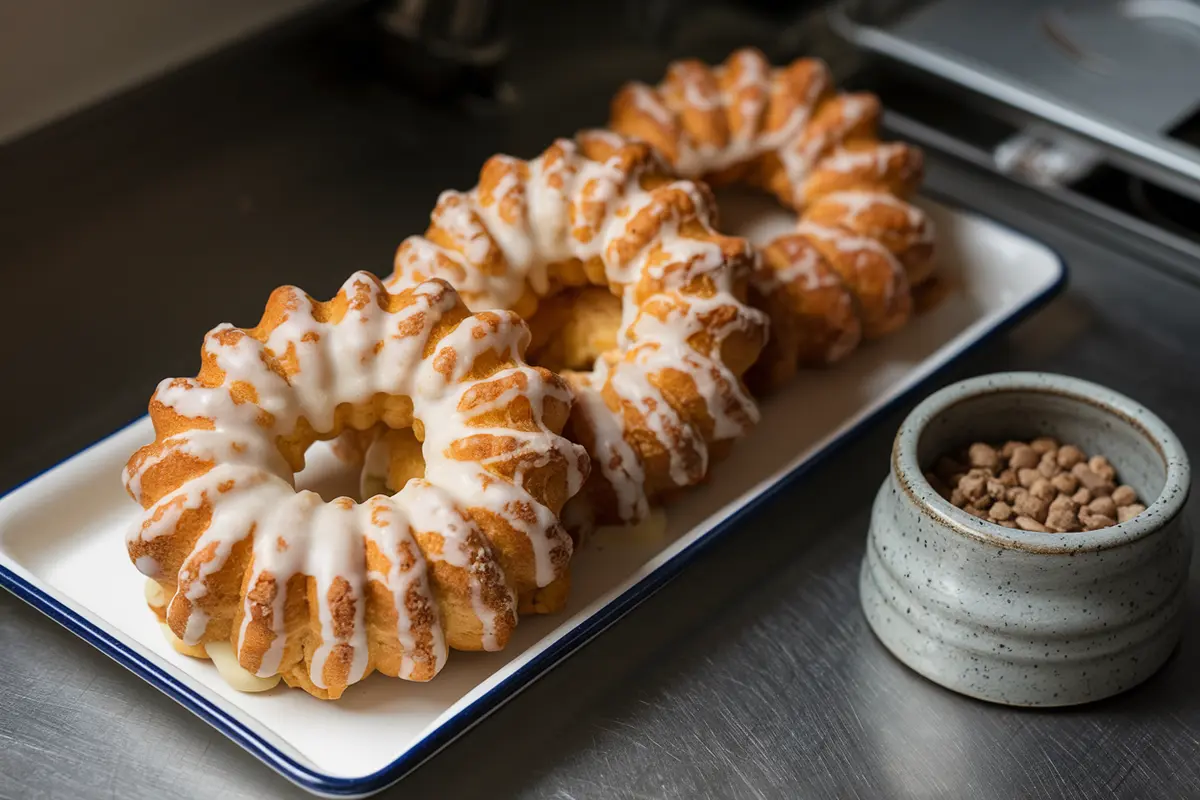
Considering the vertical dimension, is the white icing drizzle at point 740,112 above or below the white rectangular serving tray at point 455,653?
above

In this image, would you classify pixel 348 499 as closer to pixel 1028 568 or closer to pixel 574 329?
pixel 574 329

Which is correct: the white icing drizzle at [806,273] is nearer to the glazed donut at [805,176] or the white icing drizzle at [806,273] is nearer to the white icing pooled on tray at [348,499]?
the glazed donut at [805,176]

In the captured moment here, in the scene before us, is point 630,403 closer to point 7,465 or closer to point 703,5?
point 7,465

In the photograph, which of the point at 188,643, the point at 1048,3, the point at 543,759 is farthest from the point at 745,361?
the point at 1048,3

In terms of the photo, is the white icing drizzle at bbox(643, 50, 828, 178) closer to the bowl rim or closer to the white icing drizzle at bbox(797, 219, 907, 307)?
the white icing drizzle at bbox(797, 219, 907, 307)

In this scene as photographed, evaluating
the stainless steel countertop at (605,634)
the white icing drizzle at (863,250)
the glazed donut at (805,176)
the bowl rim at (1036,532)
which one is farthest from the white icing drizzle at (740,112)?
the bowl rim at (1036,532)

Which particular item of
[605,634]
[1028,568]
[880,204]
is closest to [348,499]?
[605,634]
